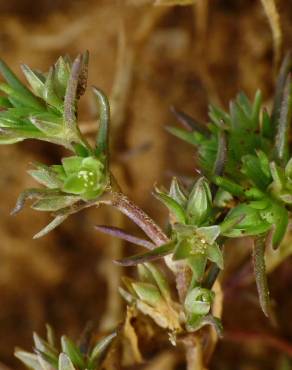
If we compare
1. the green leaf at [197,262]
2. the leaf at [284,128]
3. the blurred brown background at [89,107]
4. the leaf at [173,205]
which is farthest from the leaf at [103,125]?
the blurred brown background at [89,107]

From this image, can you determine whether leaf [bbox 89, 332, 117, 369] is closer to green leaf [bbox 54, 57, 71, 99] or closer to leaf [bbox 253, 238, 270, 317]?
leaf [bbox 253, 238, 270, 317]

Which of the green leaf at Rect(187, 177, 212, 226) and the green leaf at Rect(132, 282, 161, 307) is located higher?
the green leaf at Rect(187, 177, 212, 226)

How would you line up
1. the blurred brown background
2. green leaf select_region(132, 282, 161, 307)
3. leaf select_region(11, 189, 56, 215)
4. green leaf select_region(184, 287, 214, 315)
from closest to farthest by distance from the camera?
leaf select_region(11, 189, 56, 215) → green leaf select_region(184, 287, 214, 315) → green leaf select_region(132, 282, 161, 307) → the blurred brown background

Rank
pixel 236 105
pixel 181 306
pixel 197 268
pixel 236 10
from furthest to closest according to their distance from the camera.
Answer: pixel 236 10 < pixel 236 105 < pixel 181 306 < pixel 197 268

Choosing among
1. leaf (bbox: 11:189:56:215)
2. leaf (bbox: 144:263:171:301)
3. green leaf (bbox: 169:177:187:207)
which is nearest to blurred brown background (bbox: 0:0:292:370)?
leaf (bbox: 144:263:171:301)

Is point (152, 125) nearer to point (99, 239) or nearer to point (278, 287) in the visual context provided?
point (99, 239)

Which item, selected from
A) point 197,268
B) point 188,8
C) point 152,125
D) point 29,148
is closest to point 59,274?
point 29,148

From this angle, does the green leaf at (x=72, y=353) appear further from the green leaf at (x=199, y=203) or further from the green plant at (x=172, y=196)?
the green leaf at (x=199, y=203)
